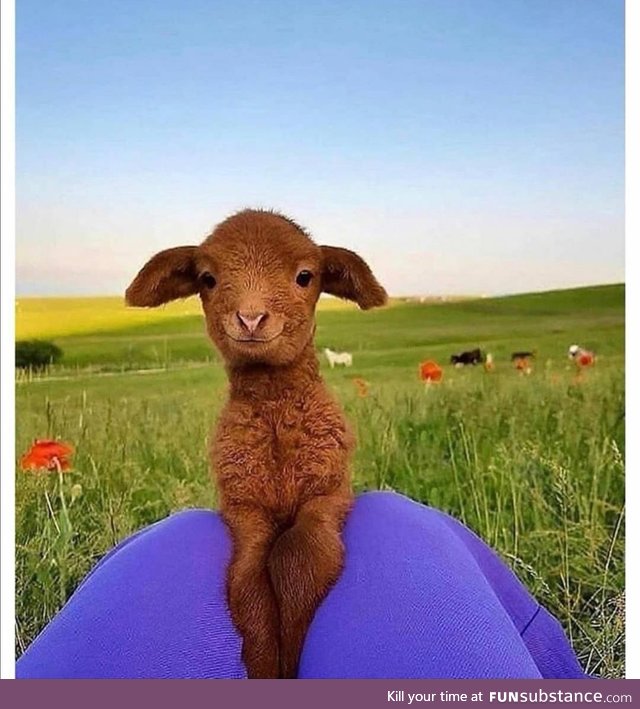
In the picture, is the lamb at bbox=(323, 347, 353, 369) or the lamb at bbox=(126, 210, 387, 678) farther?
the lamb at bbox=(323, 347, 353, 369)

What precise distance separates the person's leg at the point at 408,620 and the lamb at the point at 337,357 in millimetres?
242

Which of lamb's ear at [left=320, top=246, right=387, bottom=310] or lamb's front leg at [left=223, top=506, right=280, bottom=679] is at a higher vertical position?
lamb's ear at [left=320, top=246, right=387, bottom=310]

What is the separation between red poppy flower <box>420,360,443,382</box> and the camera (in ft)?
3.01

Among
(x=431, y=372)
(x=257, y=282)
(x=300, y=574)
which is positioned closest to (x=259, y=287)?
(x=257, y=282)

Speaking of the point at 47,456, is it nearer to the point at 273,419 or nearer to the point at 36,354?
the point at 36,354

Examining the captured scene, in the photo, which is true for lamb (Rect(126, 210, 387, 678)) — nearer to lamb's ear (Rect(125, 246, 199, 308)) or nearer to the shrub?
lamb's ear (Rect(125, 246, 199, 308))

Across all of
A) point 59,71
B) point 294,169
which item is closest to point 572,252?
point 294,169

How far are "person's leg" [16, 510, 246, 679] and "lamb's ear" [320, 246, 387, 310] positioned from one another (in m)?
0.19

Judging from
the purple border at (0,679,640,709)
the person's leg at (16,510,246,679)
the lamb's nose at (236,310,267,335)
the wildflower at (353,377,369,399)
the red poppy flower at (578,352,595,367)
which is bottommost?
the purple border at (0,679,640,709)

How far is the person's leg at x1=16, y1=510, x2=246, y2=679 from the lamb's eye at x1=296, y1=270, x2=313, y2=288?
0.58 ft

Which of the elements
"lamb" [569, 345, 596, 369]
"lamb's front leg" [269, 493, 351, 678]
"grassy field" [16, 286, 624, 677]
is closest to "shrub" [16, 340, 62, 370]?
"grassy field" [16, 286, 624, 677]

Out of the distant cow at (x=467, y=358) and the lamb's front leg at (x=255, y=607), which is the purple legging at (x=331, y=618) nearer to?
the lamb's front leg at (x=255, y=607)

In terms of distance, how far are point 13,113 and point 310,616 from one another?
0.55 meters

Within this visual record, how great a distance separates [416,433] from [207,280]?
33 cm
